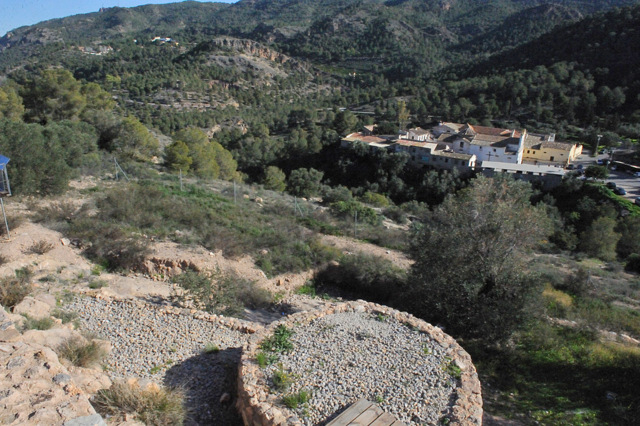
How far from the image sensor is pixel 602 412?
6305mm

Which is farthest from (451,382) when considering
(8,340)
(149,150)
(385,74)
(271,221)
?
(385,74)

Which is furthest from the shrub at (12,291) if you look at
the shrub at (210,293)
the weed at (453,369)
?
the weed at (453,369)

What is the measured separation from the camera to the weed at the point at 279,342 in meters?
5.90

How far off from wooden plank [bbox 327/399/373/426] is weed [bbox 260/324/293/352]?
4.53 ft

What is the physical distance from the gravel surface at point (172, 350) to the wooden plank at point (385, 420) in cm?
166

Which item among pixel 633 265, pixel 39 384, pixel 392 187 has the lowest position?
pixel 392 187

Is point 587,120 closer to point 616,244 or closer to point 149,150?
point 616,244

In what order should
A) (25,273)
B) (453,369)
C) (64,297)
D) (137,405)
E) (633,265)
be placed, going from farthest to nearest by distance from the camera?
(633,265) < (25,273) < (64,297) < (453,369) < (137,405)

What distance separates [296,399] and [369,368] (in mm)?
1191

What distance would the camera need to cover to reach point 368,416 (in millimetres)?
4715

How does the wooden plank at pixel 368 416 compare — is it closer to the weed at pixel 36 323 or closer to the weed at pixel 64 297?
the weed at pixel 36 323

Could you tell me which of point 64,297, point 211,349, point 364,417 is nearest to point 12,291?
point 64,297

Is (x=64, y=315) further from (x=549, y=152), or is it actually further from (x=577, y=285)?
(x=549, y=152)

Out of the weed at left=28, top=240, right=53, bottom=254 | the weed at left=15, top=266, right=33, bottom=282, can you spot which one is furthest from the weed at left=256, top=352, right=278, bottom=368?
the weed at left=28, top=240, right=53, bottom=254
